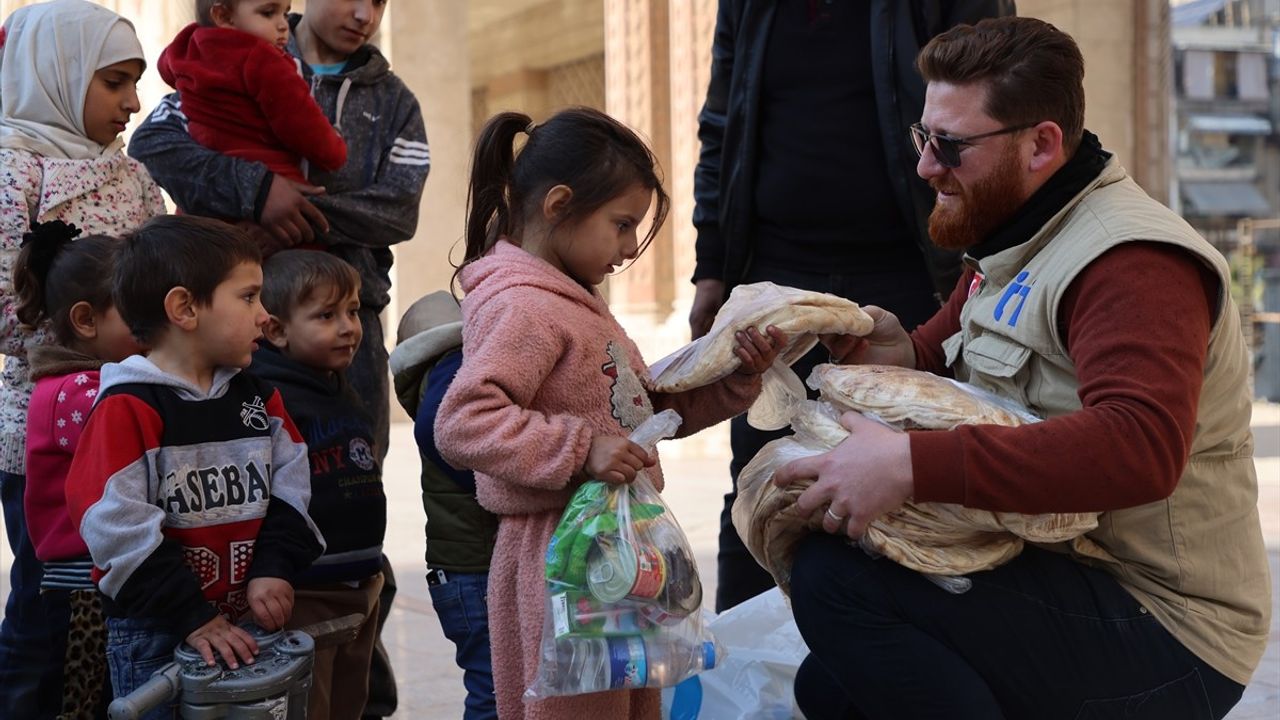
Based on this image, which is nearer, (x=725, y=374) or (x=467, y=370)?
(x=467, y=370)

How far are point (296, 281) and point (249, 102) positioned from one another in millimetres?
601

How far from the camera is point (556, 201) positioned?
98.1 inches

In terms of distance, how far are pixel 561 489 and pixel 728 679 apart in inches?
40.8

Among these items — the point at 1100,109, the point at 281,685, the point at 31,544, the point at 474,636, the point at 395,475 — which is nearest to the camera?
the point at 281,685

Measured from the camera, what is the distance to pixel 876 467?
7.25 feet

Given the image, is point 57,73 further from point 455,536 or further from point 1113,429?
point 1113,429

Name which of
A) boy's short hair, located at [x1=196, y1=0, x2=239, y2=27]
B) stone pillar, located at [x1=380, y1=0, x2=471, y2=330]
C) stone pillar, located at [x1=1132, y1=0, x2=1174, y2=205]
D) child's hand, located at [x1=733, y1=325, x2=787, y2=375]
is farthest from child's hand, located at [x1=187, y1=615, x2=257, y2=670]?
stone pillar, located at [x1=380, y1=0, x2=471, y2=330]

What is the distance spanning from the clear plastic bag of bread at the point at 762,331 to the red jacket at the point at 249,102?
1.25 m

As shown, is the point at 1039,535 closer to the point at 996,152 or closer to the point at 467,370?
the point at 996,152

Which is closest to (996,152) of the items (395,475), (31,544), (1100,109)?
(31,544)

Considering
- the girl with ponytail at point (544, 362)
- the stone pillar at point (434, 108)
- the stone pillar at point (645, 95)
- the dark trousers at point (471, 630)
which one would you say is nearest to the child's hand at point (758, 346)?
the girl with ponytail at point (544, 362)

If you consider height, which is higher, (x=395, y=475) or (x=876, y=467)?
(x=876, y=467)

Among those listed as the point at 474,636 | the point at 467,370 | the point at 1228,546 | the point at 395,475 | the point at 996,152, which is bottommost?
the point at 395,475

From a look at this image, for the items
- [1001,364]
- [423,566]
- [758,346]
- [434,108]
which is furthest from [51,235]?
[434,108]
